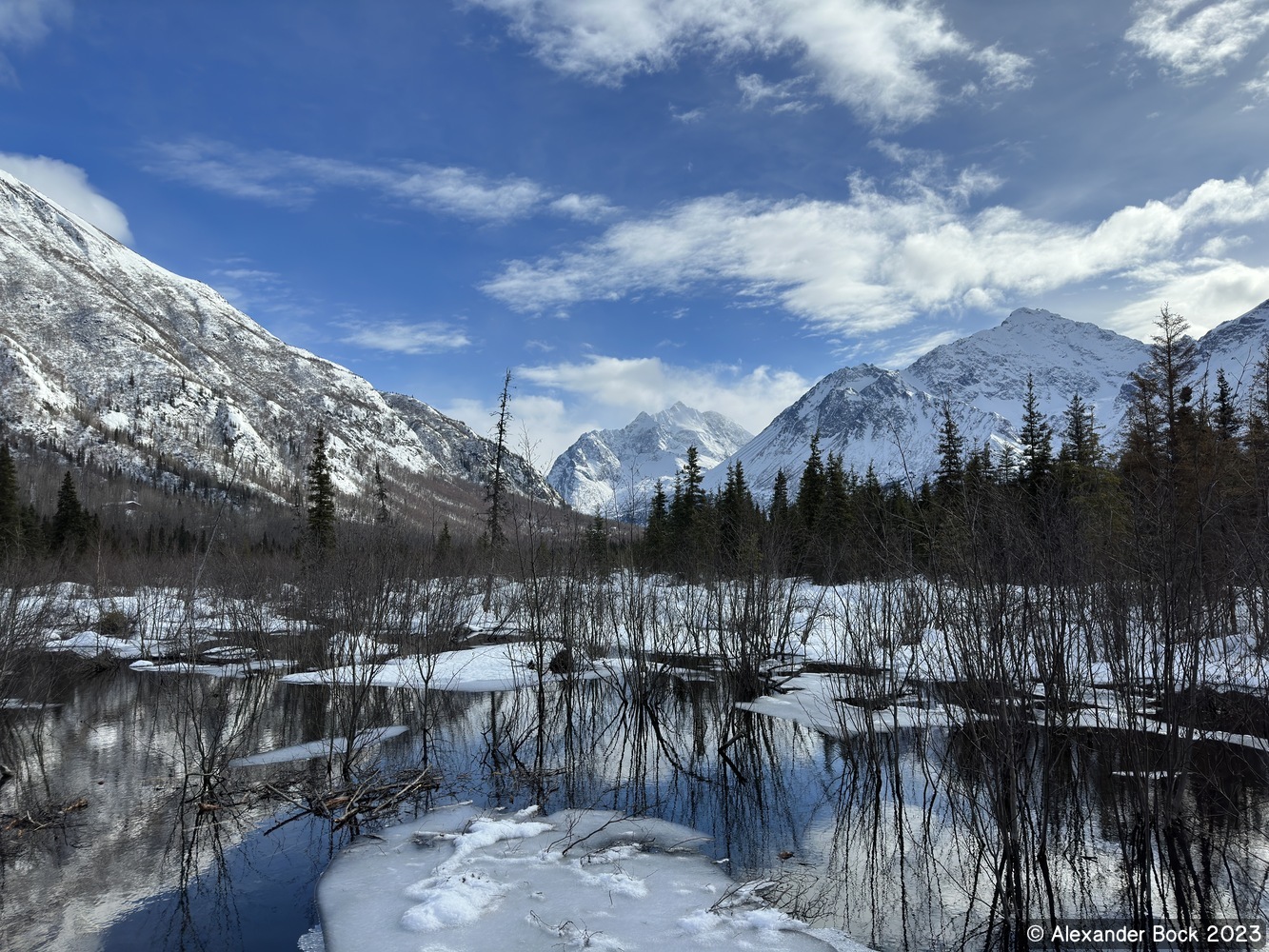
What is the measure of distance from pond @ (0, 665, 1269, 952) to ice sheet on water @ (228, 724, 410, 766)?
376mm

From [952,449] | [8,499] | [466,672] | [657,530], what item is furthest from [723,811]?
[8,499]

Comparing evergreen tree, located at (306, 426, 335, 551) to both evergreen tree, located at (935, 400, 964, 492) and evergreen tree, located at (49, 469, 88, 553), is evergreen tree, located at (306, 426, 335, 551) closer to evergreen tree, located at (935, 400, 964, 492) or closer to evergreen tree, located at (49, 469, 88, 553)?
evergreen tree, located at (49, 469, 88, 553)

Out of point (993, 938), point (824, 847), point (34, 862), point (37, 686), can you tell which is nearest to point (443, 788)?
point (34, 862)

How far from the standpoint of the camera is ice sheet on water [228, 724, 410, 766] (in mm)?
12906

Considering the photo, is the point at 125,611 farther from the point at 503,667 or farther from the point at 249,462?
the point at 249,462

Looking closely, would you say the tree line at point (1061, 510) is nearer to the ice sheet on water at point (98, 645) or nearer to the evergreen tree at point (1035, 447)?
the evergreen tree at point (1035, 447)

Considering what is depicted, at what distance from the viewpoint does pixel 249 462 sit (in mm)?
185375

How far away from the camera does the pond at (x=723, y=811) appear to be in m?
7.14

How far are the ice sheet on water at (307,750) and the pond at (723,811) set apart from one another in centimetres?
38

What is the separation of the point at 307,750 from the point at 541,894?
27.3ft

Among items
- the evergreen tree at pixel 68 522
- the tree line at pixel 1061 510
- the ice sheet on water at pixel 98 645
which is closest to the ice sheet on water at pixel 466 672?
the tree line at pixel 1061 510

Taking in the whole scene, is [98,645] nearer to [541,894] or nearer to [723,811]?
[723,811]

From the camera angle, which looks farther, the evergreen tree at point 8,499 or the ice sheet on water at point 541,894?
the evergreen tree at point 8,499

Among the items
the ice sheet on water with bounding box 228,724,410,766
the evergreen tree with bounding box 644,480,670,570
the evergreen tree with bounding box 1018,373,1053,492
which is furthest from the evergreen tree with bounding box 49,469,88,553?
the evergreen tree with bounding box 1018,373,1053,492
